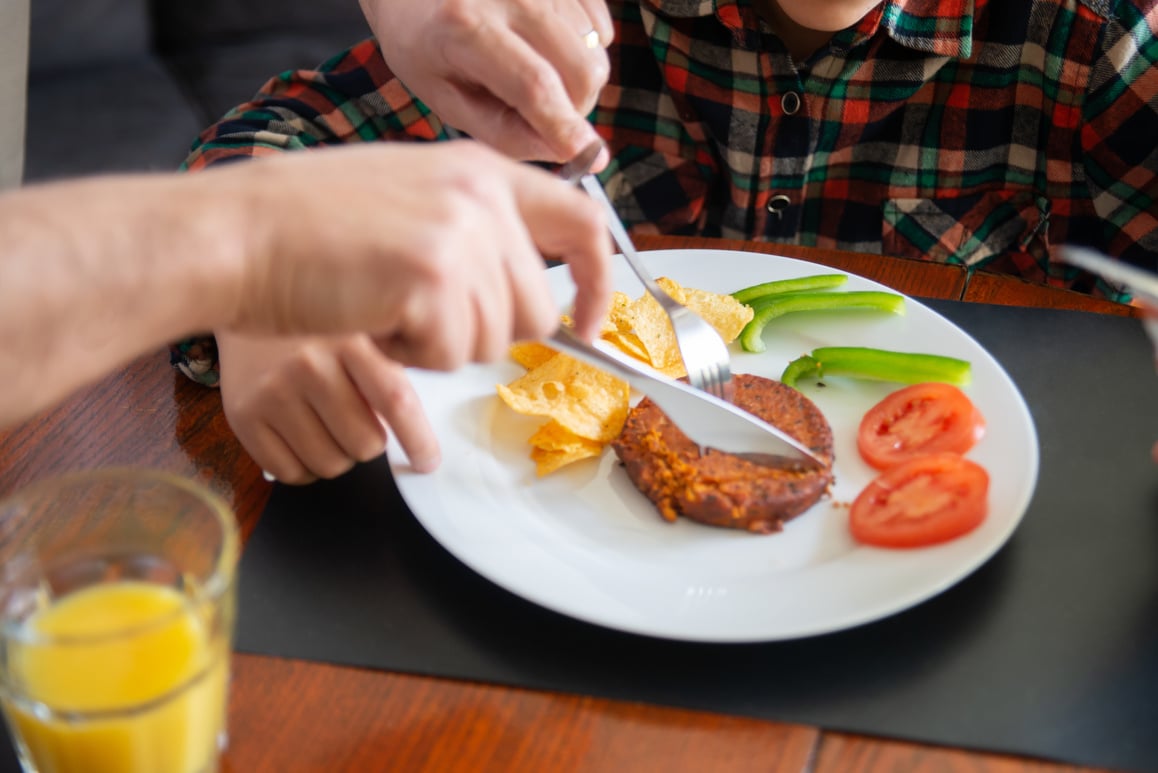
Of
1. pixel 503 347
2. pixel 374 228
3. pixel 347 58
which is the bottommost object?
pixel 347 58

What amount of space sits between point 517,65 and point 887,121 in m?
0.88

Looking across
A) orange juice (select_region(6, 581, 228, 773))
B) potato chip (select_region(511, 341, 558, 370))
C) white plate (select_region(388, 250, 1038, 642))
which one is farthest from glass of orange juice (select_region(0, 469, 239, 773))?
potato chip (select_region(511, 341, 558, 370))

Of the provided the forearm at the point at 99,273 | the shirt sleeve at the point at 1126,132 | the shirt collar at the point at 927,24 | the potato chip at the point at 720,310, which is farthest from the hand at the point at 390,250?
the shirt sleeve at the point at 1126,132

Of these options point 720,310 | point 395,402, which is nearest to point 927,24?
point 720,310

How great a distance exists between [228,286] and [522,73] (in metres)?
0.63

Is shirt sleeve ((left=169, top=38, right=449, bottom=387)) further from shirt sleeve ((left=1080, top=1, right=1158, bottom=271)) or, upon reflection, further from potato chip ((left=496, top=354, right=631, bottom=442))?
shirt sleeve ((left=1080, top=1, right=1158, bottom=271))

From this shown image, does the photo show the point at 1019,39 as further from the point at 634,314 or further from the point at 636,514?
the point at 636,514

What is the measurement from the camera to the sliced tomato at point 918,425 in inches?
46.7

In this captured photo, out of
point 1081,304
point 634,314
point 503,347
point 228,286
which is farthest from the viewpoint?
point 1081,304

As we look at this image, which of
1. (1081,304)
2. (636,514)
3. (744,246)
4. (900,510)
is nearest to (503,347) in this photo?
(636,514)

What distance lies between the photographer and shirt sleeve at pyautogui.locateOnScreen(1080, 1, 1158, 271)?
1.67 m

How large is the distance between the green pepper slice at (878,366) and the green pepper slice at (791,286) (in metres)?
0.11

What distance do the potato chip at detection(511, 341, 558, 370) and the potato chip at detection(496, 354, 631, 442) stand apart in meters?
0.02

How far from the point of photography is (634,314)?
1.40 m
